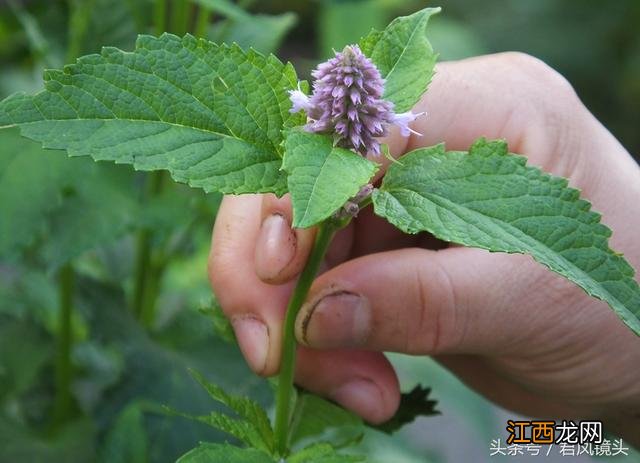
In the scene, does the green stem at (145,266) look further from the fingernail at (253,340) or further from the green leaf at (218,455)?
the green leaf at (218,455)

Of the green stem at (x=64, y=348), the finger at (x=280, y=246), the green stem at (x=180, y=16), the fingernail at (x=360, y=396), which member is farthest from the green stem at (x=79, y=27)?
the fingernail at (x=360, y=396)

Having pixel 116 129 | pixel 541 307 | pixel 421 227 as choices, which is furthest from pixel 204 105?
pixel 541 307

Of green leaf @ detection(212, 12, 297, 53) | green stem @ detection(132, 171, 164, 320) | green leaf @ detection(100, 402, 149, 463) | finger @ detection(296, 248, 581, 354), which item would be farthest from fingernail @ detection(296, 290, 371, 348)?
green leaf @ detection(212, 12, 297, 53)

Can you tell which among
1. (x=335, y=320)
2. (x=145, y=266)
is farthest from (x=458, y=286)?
(x=145, y=266)

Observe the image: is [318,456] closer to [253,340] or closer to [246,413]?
[246,413]

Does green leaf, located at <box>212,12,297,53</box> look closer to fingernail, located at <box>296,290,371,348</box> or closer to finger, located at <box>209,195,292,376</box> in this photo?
finger, located at <box>209,195,292,376</box>
